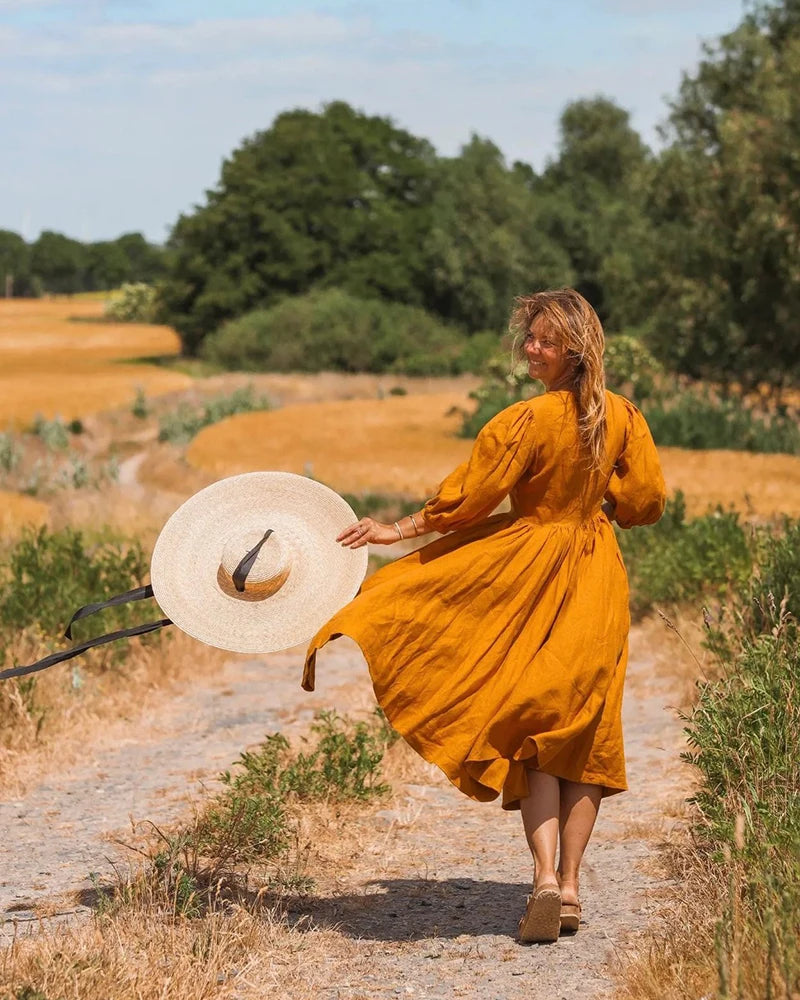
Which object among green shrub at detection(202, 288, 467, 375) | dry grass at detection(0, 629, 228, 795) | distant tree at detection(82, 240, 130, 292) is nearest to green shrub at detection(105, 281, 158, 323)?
distant tree at detection(82, 240, 130, 292)

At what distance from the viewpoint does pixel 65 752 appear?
688cm

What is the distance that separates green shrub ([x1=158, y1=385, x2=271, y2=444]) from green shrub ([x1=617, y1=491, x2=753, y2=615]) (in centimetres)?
1414

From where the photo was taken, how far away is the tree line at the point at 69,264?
94100 mm

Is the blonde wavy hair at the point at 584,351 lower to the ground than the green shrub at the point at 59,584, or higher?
higher

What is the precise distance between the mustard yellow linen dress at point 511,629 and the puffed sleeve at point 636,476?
8 cm

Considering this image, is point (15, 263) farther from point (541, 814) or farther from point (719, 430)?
point (541, 814)

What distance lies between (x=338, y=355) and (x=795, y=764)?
3547 cm

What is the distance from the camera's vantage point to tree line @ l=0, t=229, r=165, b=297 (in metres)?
94.1

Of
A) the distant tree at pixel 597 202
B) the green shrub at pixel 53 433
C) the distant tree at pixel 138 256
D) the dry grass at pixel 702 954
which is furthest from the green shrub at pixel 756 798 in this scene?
the distant tree at pixel 138 256

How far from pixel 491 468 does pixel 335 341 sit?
35460 mm

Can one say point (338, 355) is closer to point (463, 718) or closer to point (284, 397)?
point (284, 397)

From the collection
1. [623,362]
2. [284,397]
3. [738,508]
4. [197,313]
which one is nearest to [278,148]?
Answer: [197,313]

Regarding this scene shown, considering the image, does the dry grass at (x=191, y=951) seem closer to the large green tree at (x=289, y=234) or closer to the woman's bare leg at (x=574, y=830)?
the woman's bare leg at (x=574, y=830)

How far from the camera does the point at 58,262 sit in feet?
319
